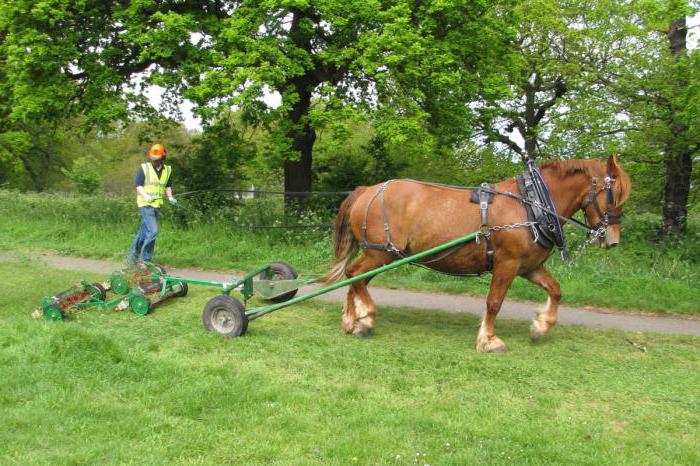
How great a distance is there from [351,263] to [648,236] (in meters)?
9.33

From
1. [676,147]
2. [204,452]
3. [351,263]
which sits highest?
[676,147]

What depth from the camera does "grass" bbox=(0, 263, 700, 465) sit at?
161 inches

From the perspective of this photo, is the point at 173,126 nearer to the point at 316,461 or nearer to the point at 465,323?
the point at 465,323

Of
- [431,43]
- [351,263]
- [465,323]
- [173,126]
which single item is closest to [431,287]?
[465,323]

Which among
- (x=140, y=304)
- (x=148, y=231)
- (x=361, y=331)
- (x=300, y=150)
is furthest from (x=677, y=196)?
(x=140, y=304)

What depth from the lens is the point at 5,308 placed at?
8.01 m

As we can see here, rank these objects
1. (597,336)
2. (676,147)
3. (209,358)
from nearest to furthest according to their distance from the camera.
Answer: (209,358), (597,336), (676,147)

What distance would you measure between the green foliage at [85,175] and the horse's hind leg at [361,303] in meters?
31.5

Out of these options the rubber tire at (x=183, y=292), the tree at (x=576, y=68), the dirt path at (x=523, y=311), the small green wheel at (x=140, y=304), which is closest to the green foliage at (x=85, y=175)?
the tree at (x=576, y=68)

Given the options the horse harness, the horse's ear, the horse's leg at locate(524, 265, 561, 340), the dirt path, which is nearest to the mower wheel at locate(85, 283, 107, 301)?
the dirt path

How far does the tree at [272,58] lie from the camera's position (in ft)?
41.5

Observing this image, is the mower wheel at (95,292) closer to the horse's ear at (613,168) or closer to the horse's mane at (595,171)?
the horse's mane at (595,171)

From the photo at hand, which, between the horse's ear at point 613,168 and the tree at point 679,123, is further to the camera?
the tree at point 679,123

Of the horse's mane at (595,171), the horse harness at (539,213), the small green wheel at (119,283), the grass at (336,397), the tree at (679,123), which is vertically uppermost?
the tree at (679,123)
